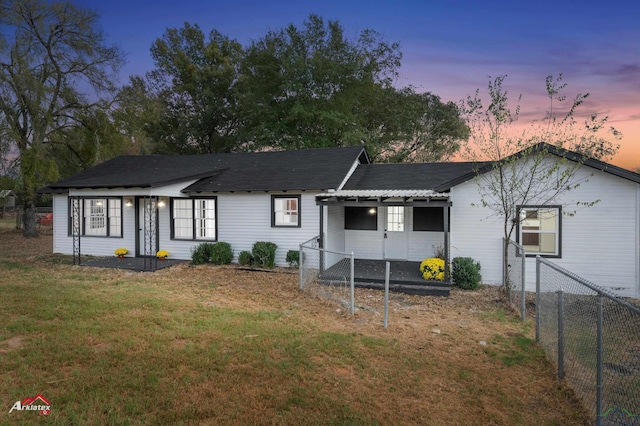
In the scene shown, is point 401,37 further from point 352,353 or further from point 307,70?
point 352,353

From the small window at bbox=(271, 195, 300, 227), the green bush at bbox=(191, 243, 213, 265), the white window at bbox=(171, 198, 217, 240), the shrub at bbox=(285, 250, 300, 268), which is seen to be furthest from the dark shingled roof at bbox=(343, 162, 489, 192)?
the green bush at bbox=(191, 243, 213, 265)

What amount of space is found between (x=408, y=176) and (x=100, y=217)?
13366mm

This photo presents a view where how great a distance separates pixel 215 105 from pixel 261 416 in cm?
3286

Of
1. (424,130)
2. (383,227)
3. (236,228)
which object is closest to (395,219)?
(383,227)

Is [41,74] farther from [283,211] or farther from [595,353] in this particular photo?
[595,353]

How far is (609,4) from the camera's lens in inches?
471

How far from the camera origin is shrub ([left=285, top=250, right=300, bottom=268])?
1341 cm

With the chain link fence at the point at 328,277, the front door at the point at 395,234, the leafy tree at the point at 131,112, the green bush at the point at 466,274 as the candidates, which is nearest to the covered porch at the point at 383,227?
the front door at the point at 395,234

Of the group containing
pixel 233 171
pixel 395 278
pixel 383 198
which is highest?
pixel 233 171

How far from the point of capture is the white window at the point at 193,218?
49.4 feet

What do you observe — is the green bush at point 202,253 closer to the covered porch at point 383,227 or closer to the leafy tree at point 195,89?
the covered porch at point 383,227

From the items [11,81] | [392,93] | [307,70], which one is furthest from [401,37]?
[11,81]

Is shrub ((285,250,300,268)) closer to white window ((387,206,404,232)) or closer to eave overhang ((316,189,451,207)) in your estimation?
eave overhang ((316,189,451,207))

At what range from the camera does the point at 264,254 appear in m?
13.6
